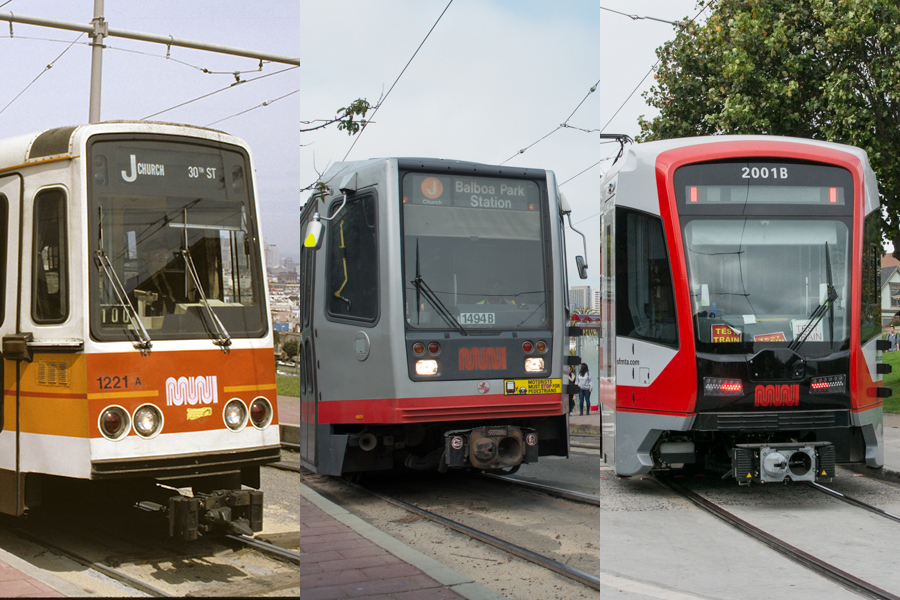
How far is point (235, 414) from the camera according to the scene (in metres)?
6.25

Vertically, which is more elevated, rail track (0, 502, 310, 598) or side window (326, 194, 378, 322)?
side window (326, 194, 378, 322)

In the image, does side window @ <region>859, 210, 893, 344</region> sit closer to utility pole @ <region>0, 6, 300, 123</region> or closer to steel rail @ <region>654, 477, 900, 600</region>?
steel rail @ <region>654, 477, 900, 600</region>

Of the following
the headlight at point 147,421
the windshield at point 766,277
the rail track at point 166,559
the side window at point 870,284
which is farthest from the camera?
the side window at point 870,284

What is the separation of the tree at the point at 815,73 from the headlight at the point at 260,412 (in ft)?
33.0

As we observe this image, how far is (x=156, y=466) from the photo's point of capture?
233 inches

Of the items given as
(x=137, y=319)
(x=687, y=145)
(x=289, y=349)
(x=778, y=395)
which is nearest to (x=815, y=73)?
(x=687, y=145)

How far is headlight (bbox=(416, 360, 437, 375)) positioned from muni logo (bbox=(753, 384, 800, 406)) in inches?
122

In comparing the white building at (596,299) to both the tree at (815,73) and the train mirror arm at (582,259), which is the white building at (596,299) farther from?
the tree at (815,73)

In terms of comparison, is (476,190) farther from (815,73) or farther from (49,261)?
(815,73)

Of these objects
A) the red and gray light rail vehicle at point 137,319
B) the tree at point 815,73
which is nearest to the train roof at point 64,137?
the red and gray light rail vehicle at point 137,319

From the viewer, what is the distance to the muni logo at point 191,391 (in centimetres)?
602

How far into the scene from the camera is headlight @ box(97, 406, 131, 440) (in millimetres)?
5766

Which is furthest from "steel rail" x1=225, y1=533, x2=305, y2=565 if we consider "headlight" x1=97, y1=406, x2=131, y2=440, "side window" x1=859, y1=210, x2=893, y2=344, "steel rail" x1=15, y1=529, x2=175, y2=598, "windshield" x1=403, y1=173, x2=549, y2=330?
"side window" x1=859, y1=210, x2=893, y2=344

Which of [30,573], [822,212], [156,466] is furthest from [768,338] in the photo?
[30,573]
